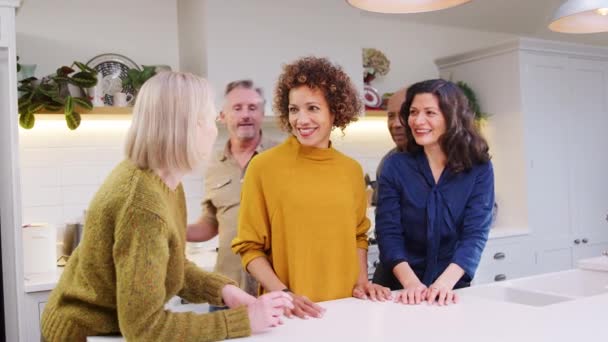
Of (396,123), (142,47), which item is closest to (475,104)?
(396,123)

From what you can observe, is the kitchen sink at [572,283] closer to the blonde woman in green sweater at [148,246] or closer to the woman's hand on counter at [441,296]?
the woman's hand on counter at [441,296]

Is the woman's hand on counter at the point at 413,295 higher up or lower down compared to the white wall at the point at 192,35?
lower down

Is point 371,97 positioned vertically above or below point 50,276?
above

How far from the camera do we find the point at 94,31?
11.1ft

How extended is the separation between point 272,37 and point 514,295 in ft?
6.90

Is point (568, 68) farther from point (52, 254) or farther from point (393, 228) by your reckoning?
point (52, 254)

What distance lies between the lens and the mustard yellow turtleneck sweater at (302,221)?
172 cm

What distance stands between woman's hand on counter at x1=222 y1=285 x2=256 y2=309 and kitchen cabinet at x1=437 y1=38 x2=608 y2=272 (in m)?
3.05

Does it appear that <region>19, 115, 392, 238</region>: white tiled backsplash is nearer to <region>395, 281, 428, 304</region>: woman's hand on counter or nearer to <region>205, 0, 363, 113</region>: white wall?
<region>205, 0, 363, 113</region>: white wall

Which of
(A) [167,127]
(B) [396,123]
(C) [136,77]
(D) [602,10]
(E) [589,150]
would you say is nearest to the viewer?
(A) [167,127]

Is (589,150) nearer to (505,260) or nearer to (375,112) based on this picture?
(505,260)

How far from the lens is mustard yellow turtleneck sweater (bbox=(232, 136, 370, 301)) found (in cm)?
172

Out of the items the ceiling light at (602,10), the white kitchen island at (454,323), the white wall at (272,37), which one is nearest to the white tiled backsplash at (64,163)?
the white wall at (272,37)

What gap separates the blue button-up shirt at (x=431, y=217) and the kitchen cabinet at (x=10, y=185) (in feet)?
5.45
